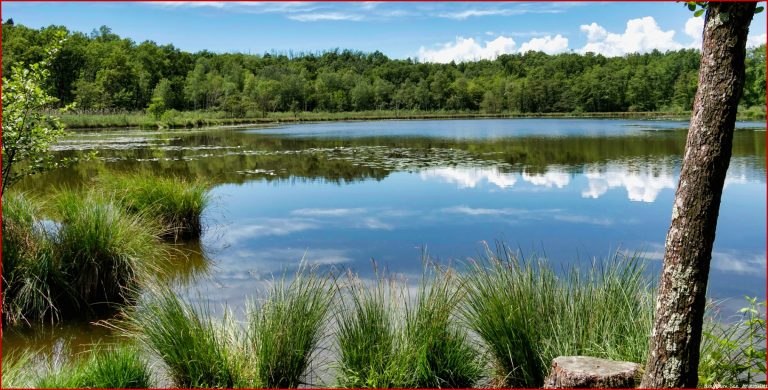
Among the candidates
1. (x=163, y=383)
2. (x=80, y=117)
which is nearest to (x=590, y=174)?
(x=163, y=383)

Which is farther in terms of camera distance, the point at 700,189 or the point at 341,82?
the point at 341,82

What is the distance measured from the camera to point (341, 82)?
354 feet

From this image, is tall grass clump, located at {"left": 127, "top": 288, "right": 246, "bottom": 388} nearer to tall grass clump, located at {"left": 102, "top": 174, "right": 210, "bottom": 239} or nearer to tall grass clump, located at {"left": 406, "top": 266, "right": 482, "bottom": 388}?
tall grass clump, located at {"left": 406, "top": 266, "right": 482, "bottom": 388}

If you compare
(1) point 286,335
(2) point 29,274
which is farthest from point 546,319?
(2) point 29,274

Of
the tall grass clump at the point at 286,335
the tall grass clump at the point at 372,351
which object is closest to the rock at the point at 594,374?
the tall grass clump at the point at 372,351

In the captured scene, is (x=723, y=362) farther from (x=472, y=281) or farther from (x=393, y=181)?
(x=393, y=181)

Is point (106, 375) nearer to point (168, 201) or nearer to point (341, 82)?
point (168, 201)

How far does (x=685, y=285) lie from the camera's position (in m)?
3.03

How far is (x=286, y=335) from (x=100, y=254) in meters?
3.37

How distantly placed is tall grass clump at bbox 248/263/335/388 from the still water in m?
2.35

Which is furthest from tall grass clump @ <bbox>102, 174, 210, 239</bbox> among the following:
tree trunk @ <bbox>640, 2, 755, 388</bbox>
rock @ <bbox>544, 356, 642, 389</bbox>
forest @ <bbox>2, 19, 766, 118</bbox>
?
forest @ <bbox>2, 19, 766, 118</bbox>

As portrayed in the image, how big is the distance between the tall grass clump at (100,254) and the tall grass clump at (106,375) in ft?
7.62

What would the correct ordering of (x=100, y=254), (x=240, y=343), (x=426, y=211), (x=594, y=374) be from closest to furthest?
(x=594, y=374)
(x=240, y=343)
(x=100, y=254)
(x=426, y=211)

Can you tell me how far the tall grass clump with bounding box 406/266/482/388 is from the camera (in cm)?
448
